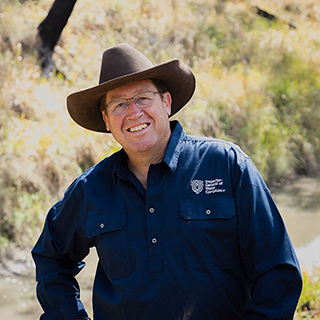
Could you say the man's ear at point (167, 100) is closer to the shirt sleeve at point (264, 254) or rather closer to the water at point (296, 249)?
the shirt sleeve at point (264, 254)

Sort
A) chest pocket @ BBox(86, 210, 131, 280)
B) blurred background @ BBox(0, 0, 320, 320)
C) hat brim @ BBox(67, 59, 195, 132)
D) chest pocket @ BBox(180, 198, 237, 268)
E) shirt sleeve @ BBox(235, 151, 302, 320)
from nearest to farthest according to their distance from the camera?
shirt sleeve @ BBox(235, 151, 302, 320), chest pocket @ BBox(180, 198, 237, 268), chest pocket @ BBox(86, 210, 131, 280), hat brim @ BBox(67, 59, 195, 132), blurred background @ BBox(0, 0, 320, 320)

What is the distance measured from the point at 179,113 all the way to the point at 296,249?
3054mm

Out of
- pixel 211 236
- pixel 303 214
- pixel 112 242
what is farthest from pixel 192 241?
pixel 303 214

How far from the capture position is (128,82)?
2.34m

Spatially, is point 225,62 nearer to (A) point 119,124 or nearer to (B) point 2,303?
(B) point 2,303

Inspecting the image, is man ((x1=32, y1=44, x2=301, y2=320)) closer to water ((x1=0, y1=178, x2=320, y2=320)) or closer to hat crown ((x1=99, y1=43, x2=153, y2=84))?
hat crown ((x1=99, y1=43, x2=153, y2=84))

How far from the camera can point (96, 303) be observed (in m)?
2.34

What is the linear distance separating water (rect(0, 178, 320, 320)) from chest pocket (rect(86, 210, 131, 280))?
250 centimetres

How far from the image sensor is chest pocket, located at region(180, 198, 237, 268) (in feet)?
6.78

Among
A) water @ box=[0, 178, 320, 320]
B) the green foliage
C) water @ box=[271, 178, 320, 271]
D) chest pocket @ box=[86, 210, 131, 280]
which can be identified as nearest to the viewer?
chest pocket @ box=[86, 210, 131, 280]

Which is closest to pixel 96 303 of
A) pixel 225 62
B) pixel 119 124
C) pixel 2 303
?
pixel 119 124

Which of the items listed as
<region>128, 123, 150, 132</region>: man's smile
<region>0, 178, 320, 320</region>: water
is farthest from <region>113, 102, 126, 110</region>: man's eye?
<region>0, 178, 320, 320</region>: water

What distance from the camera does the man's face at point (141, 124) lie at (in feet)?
7.68

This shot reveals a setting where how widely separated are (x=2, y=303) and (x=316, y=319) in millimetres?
2862
